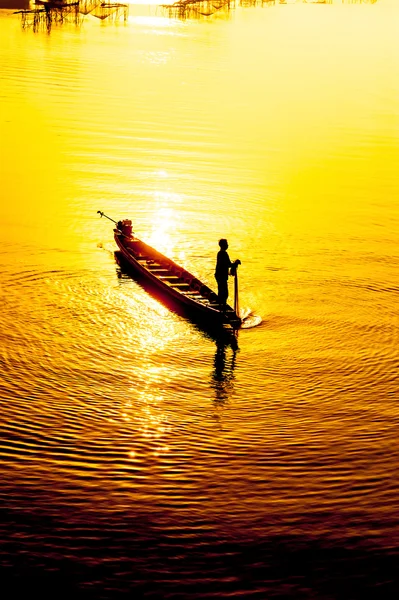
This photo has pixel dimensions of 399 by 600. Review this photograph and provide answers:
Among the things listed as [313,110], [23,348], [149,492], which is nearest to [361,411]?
[149,492]

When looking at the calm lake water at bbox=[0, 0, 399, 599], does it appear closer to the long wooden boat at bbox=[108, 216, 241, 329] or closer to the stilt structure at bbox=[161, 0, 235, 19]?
the long wooden boat at bbox=[108, 216, 241, 329]

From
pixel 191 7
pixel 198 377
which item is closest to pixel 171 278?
pixel 198 377

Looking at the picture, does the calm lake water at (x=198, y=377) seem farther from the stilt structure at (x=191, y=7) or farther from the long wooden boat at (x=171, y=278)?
the stilt structure at (x=191, y=7)

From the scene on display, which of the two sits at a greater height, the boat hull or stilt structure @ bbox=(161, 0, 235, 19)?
stilt structure @ bbox=(161, 0, 235, 19)

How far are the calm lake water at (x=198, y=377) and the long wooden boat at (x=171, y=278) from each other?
1.66 ft

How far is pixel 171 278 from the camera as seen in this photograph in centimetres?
2155

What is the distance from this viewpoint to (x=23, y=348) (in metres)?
18.0

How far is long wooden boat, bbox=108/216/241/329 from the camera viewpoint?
1897 cm

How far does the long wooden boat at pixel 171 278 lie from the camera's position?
19.0m

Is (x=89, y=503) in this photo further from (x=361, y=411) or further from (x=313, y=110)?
(x=313, y=110)

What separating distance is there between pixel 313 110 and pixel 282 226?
→ 31.3m

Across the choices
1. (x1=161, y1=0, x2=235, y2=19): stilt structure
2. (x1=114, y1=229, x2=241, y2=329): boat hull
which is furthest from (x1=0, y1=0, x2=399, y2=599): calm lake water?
(x1=161, y1=0, x2=235, y2=19): stilt structure

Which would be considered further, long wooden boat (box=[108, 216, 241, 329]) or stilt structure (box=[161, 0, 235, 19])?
stilt structure (box=[161, 0, 235, 19])

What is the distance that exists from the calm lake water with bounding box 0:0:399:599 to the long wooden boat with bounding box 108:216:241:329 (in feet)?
1.66
